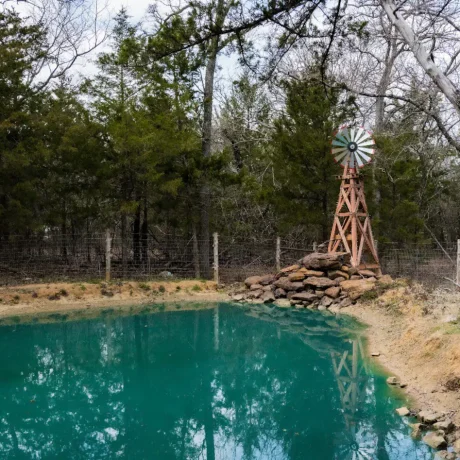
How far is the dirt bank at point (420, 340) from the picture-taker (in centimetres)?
509

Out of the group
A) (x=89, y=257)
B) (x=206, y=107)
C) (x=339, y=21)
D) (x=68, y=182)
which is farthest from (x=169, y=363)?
(x=206, y=107)

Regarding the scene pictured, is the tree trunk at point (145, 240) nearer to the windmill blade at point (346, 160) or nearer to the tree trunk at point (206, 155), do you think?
the tree trunk at point (206, 155)

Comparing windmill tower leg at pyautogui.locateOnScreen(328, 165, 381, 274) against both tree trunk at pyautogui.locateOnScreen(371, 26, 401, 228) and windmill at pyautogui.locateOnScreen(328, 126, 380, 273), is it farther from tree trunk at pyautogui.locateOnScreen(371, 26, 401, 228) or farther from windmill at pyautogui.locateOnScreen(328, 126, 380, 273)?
tree trunk at pyautogui.locateOnScreen(371, 26, 401, 228)

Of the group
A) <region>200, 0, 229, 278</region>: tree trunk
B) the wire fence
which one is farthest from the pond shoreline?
<region>200, 0, 229, 278</region>: tree trunk

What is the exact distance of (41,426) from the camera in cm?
469

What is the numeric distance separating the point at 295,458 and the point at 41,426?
97.2 inches

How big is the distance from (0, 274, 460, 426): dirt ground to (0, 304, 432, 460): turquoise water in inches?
16.5

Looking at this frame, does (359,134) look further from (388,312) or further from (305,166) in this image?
(388,312)

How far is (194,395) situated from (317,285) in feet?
20.2

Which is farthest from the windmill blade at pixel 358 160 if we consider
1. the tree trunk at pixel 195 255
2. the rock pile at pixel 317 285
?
the tree trunk at pixel 195 255

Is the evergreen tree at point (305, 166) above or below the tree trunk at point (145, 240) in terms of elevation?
above

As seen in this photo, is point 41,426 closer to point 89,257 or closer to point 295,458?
point 295,458

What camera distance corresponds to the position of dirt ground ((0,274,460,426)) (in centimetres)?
536

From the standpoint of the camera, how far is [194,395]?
557 centimetres
